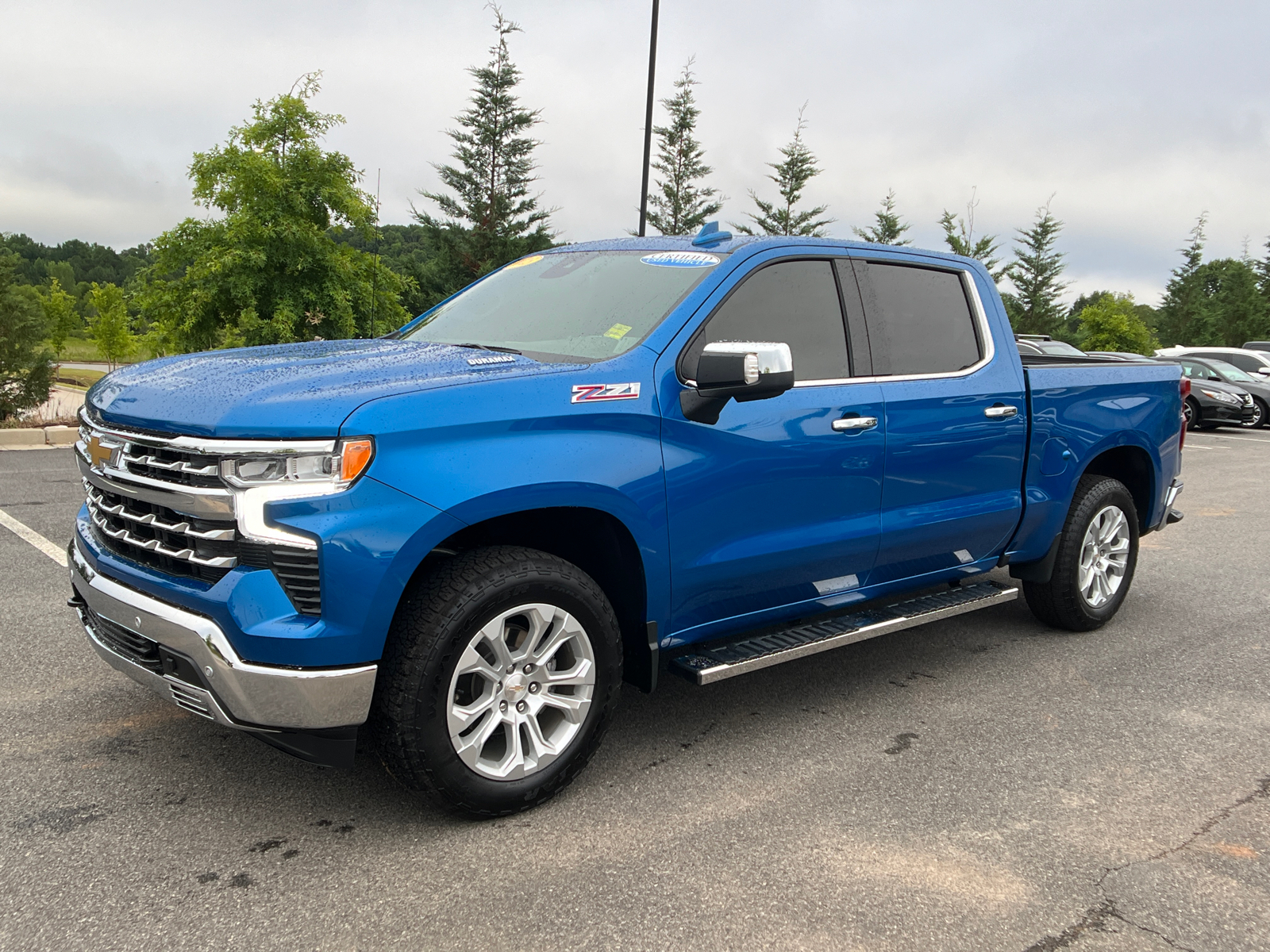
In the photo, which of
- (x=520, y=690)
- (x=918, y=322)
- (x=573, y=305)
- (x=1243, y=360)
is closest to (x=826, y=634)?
(x=520, y=690)

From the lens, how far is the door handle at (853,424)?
12.7 ft

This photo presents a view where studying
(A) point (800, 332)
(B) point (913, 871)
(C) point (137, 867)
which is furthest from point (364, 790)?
(A) point (800, 332)

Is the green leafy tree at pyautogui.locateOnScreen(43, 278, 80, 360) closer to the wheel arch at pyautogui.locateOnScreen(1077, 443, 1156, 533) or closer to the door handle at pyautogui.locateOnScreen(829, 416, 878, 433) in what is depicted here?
the wheel arch at pyautogui.locateOnScreen(1077, 443, 1156, 533)

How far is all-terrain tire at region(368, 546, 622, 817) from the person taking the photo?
9.49 feet

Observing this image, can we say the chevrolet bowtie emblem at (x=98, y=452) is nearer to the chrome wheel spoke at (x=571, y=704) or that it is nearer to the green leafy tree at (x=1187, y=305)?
the chrome wheel spoke at (x=571, y=704)

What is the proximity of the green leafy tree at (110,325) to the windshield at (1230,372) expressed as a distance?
97.9ft

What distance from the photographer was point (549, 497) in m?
3.09

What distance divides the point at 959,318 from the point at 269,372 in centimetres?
314

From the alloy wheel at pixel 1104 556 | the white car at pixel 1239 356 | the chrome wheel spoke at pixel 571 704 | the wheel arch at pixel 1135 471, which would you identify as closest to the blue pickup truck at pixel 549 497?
the chrome wheel spoke at pixel 571 704

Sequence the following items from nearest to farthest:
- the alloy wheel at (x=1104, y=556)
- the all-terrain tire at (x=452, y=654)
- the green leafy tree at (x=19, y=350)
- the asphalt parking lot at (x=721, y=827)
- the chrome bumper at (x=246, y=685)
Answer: the asphalt parking lot at (x=721, y=827)
the chrome bumper at (x=246, y=685)
the all-terrain tire at (x=452, y=654)
the alloy wheel at (x=1104, y=556)
the green leafy tree at (x=19, y=350)

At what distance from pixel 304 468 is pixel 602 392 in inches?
38.4

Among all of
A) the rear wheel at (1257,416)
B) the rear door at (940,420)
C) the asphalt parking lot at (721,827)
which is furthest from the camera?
→ the rear wheel at (1257,416)

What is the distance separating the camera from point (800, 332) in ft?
13.0

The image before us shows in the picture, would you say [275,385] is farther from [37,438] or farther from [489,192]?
[489,192]
